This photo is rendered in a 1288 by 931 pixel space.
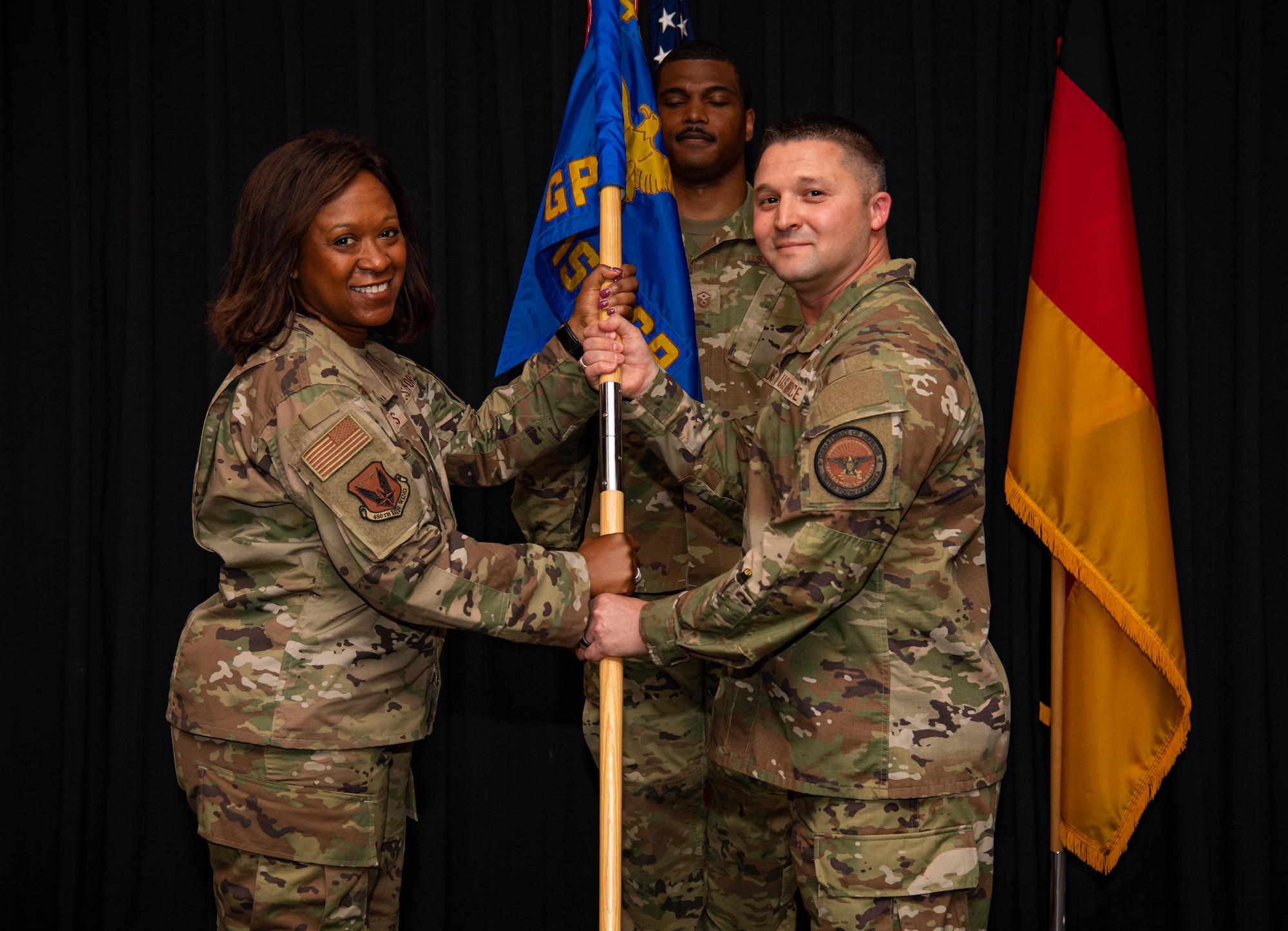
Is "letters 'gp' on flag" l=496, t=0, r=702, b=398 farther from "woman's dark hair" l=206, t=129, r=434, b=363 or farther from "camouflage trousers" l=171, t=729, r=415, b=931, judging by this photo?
"camouflage trousers" l=171, t=729, r=415, b=931

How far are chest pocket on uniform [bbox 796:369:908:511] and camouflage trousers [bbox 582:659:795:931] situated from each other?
1.00 m

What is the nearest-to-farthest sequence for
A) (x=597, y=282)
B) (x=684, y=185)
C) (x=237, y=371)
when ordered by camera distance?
(x=237, y=371) → (x=597, y=282) → (x=684, y=185)

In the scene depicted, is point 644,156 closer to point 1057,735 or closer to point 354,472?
point 354,472

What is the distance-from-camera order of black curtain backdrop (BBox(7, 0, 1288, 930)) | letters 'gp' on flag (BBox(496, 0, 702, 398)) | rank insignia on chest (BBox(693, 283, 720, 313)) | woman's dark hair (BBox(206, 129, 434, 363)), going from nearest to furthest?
woman's dark hair (BBox(206, 129, 434, 363)), letters 'gp' on flag (BBox(496, 0, 702, 398)), rank insignia on chest (BBox(693, 283, 720, 313)), black curtain backdrop (BBox(7, 0, 1288, 930))

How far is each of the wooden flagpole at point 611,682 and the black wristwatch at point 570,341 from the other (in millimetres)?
121

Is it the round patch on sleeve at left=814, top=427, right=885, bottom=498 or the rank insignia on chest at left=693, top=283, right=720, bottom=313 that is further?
the rank insignia on chest at left=693, top=283, right=720, bottom=313

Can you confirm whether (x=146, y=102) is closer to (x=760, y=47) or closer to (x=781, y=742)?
(x=760, y=47)

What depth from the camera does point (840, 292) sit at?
206cm

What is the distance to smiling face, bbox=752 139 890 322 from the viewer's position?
2045 millimetres

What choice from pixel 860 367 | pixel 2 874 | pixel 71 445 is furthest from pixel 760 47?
pixel 2 874

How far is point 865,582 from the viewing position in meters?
1.85

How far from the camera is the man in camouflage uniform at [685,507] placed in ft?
8.70

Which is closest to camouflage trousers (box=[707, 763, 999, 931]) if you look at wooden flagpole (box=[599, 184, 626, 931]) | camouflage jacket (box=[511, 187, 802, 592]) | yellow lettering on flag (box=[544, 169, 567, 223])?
wooden flagpole (box=[599, 184, 626, 931])

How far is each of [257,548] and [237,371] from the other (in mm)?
333
